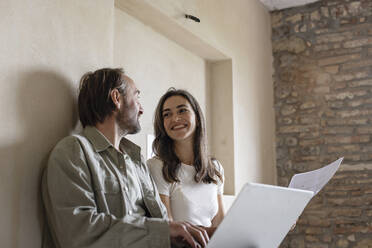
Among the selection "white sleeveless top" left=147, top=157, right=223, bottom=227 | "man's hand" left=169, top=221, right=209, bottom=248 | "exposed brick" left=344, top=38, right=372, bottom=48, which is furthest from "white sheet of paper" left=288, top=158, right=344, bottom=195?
"exposed brick" left=344, top=38, right=372, bottom=48

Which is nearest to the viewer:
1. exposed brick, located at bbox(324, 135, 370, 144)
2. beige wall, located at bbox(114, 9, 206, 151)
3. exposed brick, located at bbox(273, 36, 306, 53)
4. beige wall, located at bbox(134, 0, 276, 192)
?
beige wall, located at bbox(114, 9, 206, 151)

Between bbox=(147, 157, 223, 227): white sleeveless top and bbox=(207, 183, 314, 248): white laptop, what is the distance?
0.66 m

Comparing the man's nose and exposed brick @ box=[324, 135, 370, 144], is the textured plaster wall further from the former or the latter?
exposed brick @ box=[324, 135, 370, 144]

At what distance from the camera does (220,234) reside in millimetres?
1845

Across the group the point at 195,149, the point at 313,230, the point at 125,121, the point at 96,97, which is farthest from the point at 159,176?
the point at 313,230

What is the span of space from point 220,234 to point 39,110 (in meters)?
0.92

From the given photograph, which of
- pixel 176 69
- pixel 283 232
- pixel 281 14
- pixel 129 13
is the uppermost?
pixel 281 14

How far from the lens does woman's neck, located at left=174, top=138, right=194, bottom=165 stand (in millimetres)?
2967

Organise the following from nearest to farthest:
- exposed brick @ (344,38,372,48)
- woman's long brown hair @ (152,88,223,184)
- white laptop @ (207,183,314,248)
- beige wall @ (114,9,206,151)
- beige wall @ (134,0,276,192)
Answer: white laptop @ (207,183,314,248) < woman's long brown hair @ (152,88,223,184) < beige wall @ (114,9,206,151) < beige wall @ (134,0,276,192) < exposed brick @ (344,38,372,48)

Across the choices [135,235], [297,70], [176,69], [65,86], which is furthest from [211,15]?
[135,235]

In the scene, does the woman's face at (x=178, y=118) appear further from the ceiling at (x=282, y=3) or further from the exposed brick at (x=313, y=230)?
the ceiling at (x=282, y=3)

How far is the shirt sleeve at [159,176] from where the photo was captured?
276 centimetres

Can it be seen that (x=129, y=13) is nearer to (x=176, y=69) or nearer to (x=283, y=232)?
(x=176, y=69)

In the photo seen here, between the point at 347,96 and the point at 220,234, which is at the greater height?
the point at 347,96
